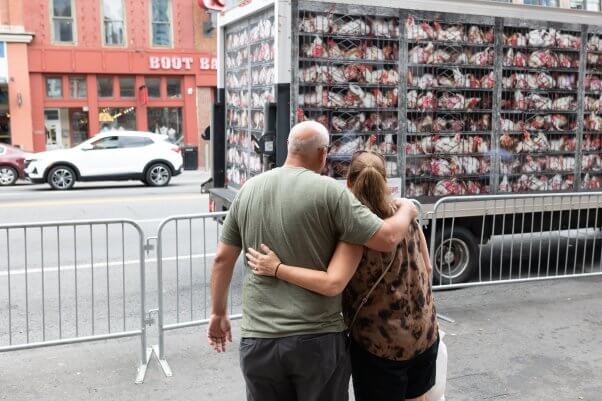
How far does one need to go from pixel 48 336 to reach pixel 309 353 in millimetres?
4232

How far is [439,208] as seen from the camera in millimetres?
7402

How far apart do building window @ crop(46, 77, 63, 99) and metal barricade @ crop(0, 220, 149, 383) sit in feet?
62.4

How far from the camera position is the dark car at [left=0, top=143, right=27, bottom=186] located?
2078 centimetres

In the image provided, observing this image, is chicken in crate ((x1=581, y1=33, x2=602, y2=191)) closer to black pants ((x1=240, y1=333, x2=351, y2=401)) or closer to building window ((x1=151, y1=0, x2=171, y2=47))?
black pants ((x1=240, y1=333, x2=351, y2=401))

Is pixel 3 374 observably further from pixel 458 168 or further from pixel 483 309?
pixel 458 168

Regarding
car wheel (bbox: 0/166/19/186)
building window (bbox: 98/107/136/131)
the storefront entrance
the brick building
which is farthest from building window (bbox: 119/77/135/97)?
car wheel (bbox: 0/166/19/186)

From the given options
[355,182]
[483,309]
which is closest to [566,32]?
[483,309]

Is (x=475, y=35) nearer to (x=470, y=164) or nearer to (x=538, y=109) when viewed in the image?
(x=538, y=109)

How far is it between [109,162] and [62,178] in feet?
4.64

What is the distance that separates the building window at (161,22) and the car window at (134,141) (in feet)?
35.8

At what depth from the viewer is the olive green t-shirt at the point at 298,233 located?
9.45 ft

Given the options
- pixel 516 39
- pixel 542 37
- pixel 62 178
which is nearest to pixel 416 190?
pixel 516 39

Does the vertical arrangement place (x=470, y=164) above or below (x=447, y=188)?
above

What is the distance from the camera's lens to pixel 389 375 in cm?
315
